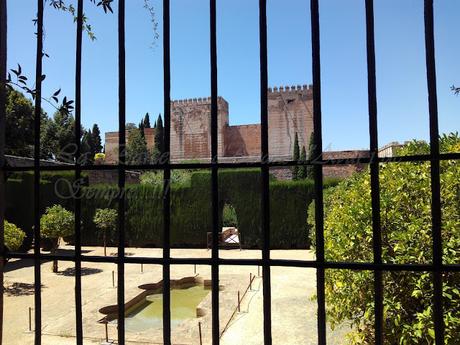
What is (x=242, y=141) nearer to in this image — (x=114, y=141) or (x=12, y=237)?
(x=114, y=141)

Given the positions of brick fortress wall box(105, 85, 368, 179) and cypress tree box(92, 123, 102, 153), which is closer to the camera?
brick fortress wall box(105, 85, 368, 179)

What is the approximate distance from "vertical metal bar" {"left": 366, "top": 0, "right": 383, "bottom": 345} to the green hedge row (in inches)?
478

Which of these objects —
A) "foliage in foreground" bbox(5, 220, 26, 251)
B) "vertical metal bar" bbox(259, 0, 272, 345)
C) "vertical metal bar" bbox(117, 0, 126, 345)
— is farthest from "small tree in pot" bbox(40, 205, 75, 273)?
"vertical metal bar" bbox(259, 0, 272, 345)

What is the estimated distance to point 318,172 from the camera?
1363 millimetres

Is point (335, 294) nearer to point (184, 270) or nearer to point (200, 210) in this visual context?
point (184, 270)

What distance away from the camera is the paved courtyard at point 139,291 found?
5.62 meters

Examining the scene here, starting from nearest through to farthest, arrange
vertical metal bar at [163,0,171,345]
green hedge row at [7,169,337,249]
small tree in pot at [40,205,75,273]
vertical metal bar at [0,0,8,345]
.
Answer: vertical metal bar at [163,0,171,345] < vertical metal bar at [0,0,8,345] < small tree in pot at [40,205,75,273] < green hedge row at [7,169,337,249]

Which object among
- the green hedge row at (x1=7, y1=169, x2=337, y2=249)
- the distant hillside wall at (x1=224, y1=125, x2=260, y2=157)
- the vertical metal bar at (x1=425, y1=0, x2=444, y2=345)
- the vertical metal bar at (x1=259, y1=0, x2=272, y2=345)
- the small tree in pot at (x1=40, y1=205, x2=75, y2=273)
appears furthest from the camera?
the distant hillside wall at (x1=224, y1=125, x2=260, y2=157)

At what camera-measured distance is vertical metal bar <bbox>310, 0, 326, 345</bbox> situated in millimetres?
1331

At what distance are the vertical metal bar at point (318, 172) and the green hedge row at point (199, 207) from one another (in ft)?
39.7

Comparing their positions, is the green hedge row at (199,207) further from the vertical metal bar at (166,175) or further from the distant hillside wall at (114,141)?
the distant hillside wall at (114,141)

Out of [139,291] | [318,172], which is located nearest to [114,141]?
[139,291]

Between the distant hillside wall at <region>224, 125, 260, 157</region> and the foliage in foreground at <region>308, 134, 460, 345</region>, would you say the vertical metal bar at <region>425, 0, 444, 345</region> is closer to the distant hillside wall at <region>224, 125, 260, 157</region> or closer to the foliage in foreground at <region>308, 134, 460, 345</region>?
the foliage in foreground at <region>308, 134, 460, 345</region>

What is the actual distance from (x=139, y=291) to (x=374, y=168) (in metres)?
8.20
